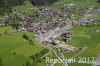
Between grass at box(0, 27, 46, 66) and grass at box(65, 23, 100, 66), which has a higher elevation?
grass at box(0, 27, 46, 66)

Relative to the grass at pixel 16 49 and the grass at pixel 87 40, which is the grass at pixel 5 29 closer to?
the grass at pixel 16 49

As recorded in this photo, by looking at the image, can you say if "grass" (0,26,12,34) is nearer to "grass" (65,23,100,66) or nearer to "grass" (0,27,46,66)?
"grass" (0,27,46,66)

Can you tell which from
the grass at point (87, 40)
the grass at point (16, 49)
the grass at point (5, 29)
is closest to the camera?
the grass at point (16, 49)

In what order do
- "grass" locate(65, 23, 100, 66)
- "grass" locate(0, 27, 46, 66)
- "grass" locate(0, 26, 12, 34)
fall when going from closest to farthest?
"grass" locate(0, 27, 46, 66) < "grass" locate(65, 23, 100, 66) < "grass" locate(0, 26, 12, 34)

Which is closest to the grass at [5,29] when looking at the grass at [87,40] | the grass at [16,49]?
the grass at [16,49]

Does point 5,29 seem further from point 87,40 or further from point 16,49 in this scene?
point 16,49

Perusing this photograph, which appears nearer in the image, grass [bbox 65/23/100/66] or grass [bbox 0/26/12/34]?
grass [bbox 65/23/100/66]

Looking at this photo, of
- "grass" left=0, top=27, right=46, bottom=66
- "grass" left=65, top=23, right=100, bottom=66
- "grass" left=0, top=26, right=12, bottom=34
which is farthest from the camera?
"grass" left=0, top=26, right=12, bottom=34

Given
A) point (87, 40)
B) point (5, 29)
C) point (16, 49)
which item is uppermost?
point (16, 49)

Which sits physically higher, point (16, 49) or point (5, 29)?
point (16, 49)

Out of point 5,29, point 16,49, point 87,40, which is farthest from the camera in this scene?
point 5,29

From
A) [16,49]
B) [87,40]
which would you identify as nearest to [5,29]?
[87,40]

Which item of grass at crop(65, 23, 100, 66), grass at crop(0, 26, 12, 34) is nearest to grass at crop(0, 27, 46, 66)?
grass at crop(0, 26, 12, 34)

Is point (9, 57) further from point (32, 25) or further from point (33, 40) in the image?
point (32, 25)
